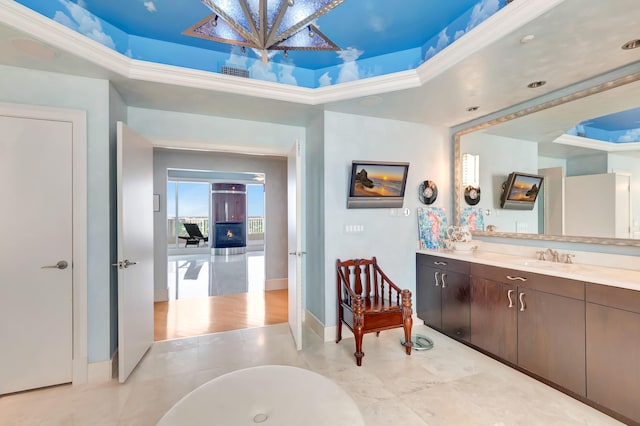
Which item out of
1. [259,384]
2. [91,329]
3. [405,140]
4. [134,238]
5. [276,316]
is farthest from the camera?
[276,316]

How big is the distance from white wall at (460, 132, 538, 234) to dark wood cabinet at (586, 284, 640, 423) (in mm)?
1111

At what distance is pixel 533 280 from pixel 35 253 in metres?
4.15

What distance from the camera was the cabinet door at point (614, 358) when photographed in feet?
5.98

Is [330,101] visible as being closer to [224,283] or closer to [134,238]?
[134,238]

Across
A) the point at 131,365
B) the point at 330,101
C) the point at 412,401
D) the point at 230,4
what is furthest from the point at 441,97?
the point at 131,365

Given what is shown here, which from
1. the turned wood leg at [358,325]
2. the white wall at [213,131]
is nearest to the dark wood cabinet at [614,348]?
the turned wood leg at [358,325]

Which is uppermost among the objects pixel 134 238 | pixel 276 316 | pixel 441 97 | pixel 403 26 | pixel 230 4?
pixel 403 26

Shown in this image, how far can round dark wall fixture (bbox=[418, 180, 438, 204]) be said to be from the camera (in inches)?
145

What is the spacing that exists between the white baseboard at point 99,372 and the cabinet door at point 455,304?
11.1 feet

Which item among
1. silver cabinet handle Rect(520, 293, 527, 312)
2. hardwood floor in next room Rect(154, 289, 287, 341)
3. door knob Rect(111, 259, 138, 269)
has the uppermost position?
door knob Rect(111, 259, 138, 269)

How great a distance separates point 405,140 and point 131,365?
3.81 meters

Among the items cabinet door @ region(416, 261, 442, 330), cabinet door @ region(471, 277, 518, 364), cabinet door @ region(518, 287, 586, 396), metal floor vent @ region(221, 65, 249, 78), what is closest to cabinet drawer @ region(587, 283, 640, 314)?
cabinet door @ region(518, 287, 586, 396)

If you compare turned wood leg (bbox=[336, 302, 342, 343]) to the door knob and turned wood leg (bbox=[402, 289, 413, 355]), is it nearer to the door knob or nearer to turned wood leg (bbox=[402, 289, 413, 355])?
turned wood leg (bbox=[402, 289, 413, 355])

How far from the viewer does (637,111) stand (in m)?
2.29
